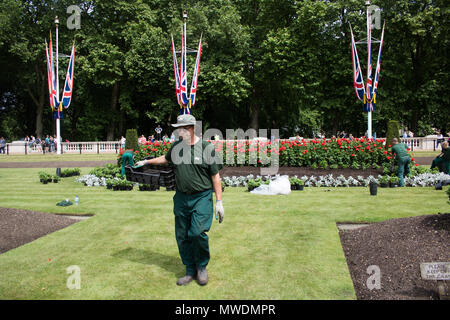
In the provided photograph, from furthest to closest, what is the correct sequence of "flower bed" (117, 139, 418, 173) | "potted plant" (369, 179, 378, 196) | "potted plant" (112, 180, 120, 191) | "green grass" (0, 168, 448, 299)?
"flower bed" (117, 139, 418, 173)
"potted plant" (112, 180, 120, 191)
"potted plant" (369, 179, 378, 196)
"green grass" (0, 168, 448, 299)

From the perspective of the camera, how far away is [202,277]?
18.2ft

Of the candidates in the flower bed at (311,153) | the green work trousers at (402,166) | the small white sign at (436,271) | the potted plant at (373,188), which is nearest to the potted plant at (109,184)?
the flower bed at (311,153)

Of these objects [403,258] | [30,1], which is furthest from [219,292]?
[30,1]

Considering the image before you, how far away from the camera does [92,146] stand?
39.1 metres

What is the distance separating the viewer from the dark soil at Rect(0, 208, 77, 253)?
8.02 meters

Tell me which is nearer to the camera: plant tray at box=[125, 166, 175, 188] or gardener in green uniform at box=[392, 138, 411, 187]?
plant tray at box=[125, 166, 175, 188]

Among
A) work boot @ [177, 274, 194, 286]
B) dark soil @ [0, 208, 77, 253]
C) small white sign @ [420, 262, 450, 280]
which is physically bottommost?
work boot @ [177, 274, 194, 286]

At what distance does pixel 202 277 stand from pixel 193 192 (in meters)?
1.21

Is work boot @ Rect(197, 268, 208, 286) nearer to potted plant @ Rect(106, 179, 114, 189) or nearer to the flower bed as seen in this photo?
potted plant @ Rect(106, 179, 114, 189)

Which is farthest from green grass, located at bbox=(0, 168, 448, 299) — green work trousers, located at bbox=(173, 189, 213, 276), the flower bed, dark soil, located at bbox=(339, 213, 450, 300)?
the flower bed

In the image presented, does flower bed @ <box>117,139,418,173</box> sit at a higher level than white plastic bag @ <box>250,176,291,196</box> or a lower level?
higher

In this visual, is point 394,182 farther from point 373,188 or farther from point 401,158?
point 373,188

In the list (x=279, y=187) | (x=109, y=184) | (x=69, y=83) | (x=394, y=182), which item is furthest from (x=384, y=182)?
(x=69, y=83)

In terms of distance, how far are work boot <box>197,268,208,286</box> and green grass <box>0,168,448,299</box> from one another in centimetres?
10
